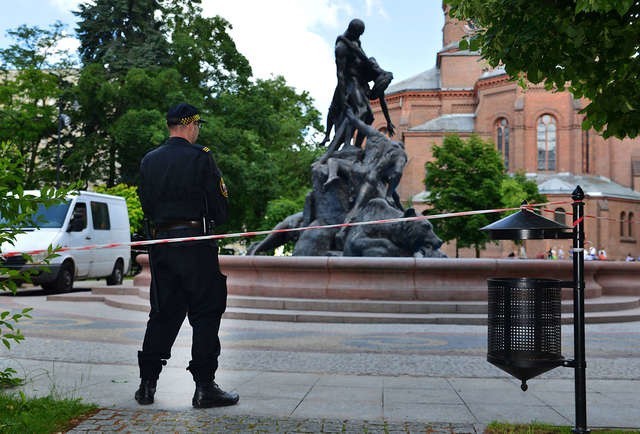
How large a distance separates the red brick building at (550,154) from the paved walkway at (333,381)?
156 feet

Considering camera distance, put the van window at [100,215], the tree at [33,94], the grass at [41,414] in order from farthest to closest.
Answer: the tree at [33,94]
the van window at [100,215]
the grass at [41,414]

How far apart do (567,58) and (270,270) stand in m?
8.68

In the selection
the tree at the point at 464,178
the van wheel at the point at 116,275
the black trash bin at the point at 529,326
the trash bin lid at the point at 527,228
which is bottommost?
the van wheel at the point at 116,275

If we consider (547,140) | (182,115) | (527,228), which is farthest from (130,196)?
(547,140)

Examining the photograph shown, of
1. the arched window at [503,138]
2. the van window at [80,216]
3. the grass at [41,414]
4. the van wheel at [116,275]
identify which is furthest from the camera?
the arched window at [503,138]

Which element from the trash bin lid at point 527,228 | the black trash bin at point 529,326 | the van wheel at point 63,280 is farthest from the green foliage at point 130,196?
the black trash bin at point 529,326

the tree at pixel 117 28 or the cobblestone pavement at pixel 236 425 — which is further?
the tree at pixel 117 28

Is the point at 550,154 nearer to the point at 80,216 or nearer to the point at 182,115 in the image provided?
the point at 80,216

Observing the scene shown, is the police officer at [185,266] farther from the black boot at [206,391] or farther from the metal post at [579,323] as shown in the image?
the metal post at [579,323]

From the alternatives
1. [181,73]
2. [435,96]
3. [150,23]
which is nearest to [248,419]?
[181,73]

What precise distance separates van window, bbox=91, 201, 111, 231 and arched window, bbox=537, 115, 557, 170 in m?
47.8

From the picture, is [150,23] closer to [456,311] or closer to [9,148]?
[456,311]

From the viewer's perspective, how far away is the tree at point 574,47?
501cm

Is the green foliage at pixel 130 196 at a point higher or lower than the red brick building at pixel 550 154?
lower
